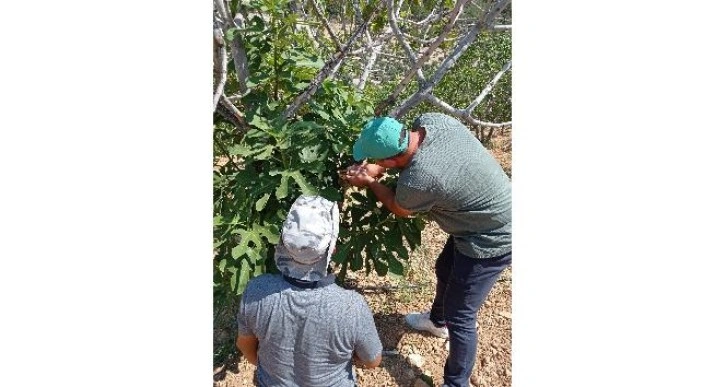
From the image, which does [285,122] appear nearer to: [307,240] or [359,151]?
[359,151]

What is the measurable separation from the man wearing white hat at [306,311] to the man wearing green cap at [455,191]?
1.54ft

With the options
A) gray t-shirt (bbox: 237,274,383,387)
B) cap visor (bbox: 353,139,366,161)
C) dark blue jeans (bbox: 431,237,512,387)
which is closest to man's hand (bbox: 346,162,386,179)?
cap visor (bbox: 353,139,366,161)

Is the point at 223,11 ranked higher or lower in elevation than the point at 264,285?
higher

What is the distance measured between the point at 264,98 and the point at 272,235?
0.57 meters

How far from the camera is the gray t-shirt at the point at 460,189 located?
2.00 m

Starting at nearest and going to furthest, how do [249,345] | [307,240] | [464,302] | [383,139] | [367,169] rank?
[307,240] < [249,345] < [383,139] < [367,169] < [464,302]

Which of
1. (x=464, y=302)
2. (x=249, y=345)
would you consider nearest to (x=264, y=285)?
(x=249, y=345)

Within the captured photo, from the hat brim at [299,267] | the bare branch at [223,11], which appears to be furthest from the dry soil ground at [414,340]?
the bare branch at [223,11]

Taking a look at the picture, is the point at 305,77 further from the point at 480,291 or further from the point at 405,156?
the point at 480,291

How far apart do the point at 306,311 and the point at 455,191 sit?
2.51 ft

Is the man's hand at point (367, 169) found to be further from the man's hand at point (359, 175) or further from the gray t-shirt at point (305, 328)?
the gray t-shirt at point (305, 328)

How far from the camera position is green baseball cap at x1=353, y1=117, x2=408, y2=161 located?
195cm

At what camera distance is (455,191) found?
203cm

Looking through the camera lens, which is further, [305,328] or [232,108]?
[232,108]
